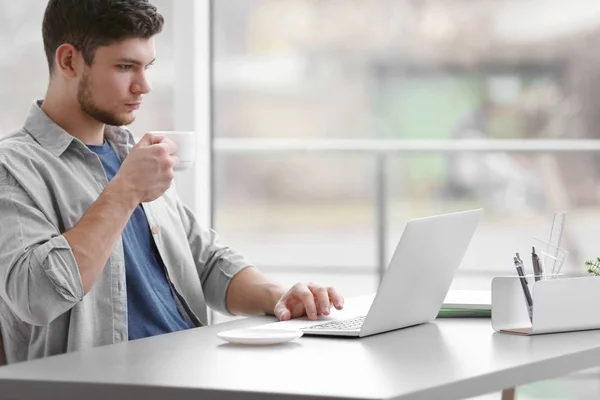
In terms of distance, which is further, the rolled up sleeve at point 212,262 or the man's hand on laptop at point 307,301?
the rolled up sleeve at point 212,262

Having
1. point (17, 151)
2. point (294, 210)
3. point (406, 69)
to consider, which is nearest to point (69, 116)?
point (17, 151)

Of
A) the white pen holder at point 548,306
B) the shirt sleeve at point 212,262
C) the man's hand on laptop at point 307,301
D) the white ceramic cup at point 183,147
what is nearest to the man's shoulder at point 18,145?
the white ceramic cup at point 183,147

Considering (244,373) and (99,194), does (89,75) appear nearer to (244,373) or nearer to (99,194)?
(99,194)

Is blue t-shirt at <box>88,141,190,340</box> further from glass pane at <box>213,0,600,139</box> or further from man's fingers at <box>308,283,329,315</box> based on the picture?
glass pane at <box>213,0,600,139</box>

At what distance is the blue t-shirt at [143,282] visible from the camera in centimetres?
185

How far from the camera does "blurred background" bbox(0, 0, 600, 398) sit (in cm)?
394

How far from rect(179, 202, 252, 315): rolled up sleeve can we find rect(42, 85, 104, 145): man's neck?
0.93 feet

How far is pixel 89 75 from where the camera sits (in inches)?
73.3

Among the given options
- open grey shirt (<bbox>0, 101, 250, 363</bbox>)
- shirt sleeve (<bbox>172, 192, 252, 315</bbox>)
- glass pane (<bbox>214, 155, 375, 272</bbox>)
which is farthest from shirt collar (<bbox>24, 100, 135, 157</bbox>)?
glass pane (<bbox>214, 155, 375, 272</bbox>)

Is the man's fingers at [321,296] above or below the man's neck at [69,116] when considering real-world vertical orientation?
below

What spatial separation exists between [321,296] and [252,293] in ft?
0.84

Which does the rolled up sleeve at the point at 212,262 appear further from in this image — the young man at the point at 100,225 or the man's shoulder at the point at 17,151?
the man's shoulder at the point at 17,151

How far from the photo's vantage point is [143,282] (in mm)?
1854

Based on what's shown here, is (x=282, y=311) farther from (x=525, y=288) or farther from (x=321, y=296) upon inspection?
(x=525, y=288)
